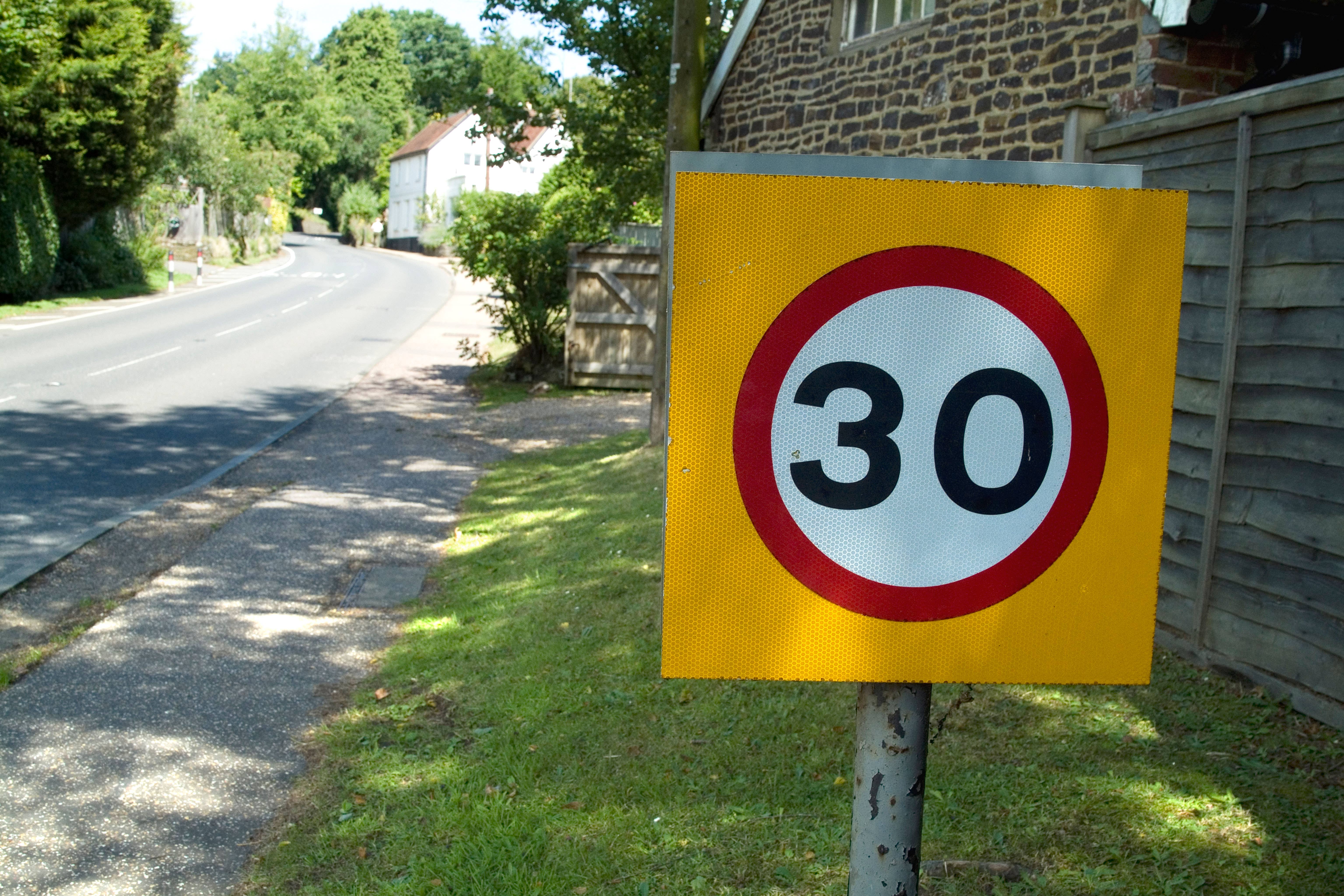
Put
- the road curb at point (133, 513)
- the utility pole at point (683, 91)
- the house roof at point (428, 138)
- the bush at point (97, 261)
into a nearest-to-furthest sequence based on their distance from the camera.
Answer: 1. the road curb at point (133, 513)
2. the utility pole at point (683, 91)
3. the bush at point (97, 261)
4. the house roof at point (428, 138)

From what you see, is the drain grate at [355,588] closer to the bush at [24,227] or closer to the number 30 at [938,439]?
the number 30 at [938,439]

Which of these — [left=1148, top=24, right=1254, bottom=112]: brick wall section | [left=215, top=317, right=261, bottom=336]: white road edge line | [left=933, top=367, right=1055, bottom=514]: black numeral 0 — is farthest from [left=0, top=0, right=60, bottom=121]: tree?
[left=933, top=367, right=1055, bottom=514]: black numeral 0

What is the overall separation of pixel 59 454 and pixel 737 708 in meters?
8.29

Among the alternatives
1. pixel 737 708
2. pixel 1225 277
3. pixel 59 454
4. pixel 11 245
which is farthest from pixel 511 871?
pixel 11 245

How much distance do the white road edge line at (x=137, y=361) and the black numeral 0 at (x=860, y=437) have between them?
53.2 feet

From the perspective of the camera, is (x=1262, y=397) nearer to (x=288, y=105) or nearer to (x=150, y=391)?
(x=150, y=391)

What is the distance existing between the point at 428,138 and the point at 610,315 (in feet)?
232

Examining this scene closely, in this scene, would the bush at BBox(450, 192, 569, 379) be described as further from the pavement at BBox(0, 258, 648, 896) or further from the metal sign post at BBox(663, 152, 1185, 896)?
the metal sign post at BBox(663, 152, 1185, 896)

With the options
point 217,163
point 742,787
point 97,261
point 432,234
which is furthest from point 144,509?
point 432,234

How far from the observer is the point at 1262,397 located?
→ 182 inches

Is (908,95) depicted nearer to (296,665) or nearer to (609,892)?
(296,665)

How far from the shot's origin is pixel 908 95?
30.0 ft

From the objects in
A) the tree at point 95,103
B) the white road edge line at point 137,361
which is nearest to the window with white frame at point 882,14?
the white road edge line at point 137,361

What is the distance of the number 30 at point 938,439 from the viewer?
1517 millimetres
